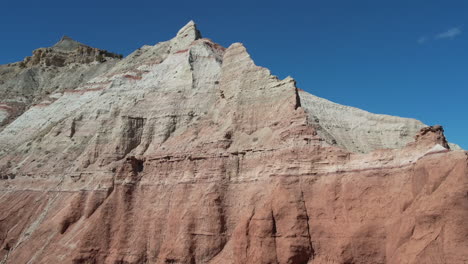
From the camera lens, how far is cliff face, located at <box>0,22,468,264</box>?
17.7 meters

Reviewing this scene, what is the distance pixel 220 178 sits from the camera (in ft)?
82.7

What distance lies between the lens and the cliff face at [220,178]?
17.7 metres

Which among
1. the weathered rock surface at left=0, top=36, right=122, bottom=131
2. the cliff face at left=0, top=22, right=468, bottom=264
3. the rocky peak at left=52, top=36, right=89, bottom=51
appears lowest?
the cliff face at left=0, top=22, right=468, bottom=264

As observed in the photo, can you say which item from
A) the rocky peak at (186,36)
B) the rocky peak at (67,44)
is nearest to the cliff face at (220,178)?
the rocky peak at (186,36)

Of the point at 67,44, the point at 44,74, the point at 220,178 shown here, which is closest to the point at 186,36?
the point at 220,178

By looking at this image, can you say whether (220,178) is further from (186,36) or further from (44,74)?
(44,74)

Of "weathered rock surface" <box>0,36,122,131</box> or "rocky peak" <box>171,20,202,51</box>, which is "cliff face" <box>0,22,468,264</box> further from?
"weathered rock surface" <box>0,36,122,131</box>

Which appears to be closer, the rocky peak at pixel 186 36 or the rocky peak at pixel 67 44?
the rocky peak at pixel 186 36

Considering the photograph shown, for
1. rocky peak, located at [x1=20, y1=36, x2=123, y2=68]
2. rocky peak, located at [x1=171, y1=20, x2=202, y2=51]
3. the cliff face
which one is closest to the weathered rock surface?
rocky peak, located at [x1=20, y1=36, x2=123, y2=68]

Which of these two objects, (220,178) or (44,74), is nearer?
(220,178)

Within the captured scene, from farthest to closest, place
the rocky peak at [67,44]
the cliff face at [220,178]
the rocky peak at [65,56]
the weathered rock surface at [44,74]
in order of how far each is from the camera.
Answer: the rocky peak at [67,44] → the rocky peak at [65,56] → the weathered rock surface at [44,74] → the cliff face at [220,178]

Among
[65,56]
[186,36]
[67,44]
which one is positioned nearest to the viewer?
[186,36]

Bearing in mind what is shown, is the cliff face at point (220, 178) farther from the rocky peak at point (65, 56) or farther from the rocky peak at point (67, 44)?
the rocky peak at point (67, 44)

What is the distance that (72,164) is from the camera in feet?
117
